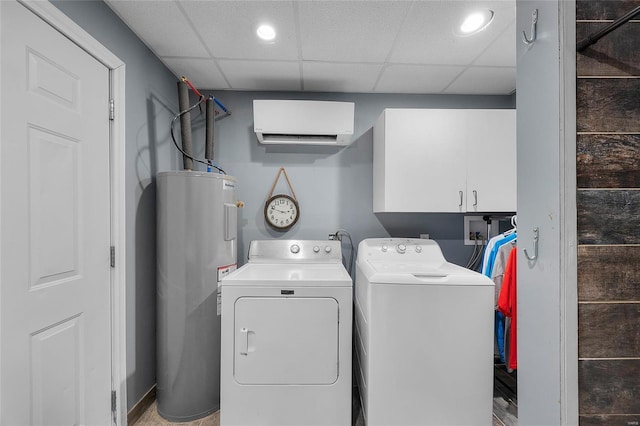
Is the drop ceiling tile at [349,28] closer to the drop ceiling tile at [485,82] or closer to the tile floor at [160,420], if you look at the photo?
the drop ceiling tile at [485,82]

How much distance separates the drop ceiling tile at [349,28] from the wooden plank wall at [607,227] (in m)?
0.90

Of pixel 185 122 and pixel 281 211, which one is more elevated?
pixel 185 122

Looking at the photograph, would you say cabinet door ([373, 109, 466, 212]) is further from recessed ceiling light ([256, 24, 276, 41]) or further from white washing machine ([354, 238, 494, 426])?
recessed ceiling light ([256, 24, 276, 41])

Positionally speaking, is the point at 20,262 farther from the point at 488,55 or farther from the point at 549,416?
the point at 488,55

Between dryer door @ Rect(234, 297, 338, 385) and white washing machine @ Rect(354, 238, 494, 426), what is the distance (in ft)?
0.83

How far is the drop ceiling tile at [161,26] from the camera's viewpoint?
1.51 meters

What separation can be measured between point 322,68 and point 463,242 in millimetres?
1870

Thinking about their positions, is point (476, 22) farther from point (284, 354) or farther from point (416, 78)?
point (284, 354)

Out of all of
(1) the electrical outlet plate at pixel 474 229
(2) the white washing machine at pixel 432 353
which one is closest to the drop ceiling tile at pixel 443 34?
(1) the electrical outlet plate at pixel 474 229

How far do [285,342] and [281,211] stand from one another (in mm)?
1141

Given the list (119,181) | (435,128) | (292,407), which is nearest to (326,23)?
(435,128)

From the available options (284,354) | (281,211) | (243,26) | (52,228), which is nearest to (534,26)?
(243,26)

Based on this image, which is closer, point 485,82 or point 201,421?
point 201,421

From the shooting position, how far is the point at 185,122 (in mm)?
2016
